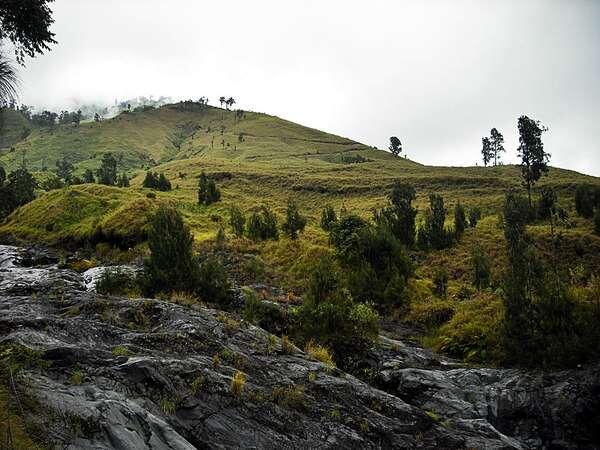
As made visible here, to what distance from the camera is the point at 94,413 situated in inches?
285

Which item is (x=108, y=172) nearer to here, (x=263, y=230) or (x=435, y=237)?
(x=263, y=230)

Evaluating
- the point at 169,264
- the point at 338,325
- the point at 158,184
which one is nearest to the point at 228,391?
the point at 338,325

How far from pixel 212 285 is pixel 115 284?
3875 mm

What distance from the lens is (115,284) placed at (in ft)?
63.6

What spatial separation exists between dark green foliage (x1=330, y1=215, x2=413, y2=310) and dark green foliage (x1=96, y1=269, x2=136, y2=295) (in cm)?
1143

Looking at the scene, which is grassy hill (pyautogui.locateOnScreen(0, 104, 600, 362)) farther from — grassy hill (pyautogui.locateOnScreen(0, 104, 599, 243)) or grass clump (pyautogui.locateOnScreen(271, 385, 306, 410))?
grass clump (pyautogui.locateOnScreen(271, 385, 306, 410))

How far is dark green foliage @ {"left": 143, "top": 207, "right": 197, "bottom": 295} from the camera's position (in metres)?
18.5

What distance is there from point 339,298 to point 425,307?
326 inches

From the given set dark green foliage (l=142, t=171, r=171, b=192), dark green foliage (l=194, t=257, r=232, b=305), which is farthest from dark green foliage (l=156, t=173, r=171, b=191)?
dark green foliage (l=194, t=257, r=232, b=305)

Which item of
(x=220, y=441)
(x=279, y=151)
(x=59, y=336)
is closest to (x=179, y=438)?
(x=220, y=441)

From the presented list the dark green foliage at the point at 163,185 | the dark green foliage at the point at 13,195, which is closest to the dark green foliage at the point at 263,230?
the dark green foliage at the point at 13,195

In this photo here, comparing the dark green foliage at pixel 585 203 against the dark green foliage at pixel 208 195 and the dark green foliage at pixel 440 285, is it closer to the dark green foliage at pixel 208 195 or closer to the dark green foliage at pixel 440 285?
the dark green foliage at pixel 440 285

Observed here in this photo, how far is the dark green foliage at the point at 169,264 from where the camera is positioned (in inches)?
730

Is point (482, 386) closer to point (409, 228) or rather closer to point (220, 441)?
point (220, 441)
